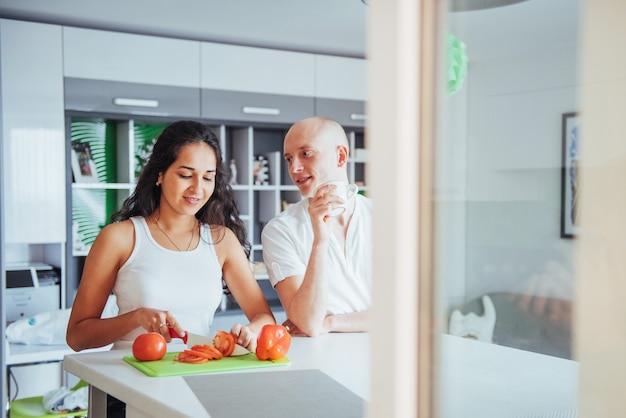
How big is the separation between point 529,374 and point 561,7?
0.34 m

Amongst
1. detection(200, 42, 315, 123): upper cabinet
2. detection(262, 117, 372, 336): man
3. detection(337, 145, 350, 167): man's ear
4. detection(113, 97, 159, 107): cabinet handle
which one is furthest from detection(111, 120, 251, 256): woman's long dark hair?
detection(200, 42, 315, 123): upper cabinet

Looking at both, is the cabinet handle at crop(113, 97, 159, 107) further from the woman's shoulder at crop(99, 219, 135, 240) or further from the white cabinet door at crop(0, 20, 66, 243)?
the woman's shoulder at crop(99, 219, 135, 240)

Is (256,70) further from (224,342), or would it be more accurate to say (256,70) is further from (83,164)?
(224,342)

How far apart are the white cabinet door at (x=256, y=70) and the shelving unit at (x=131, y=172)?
0.85 feet

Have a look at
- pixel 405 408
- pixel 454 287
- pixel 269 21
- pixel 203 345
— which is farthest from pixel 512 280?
pixel 269 21

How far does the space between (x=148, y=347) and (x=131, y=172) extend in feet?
9.32

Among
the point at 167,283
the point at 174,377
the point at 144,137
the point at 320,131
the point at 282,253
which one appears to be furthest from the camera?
the point at 144,137

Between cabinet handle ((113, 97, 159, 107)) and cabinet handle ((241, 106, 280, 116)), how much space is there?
1.93 feet

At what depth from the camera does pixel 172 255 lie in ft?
7.31

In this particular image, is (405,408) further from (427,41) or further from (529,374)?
(427,41)

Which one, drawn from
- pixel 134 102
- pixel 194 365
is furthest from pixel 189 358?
pixel 134 102

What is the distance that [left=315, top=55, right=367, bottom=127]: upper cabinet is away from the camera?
5.10 metres

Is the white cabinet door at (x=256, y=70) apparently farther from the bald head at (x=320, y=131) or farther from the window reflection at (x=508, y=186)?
the window reflection at (x=508, y=186)

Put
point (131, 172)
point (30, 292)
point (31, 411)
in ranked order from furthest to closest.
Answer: point (131, 172) < point (30, 292) < point (31, 411)
